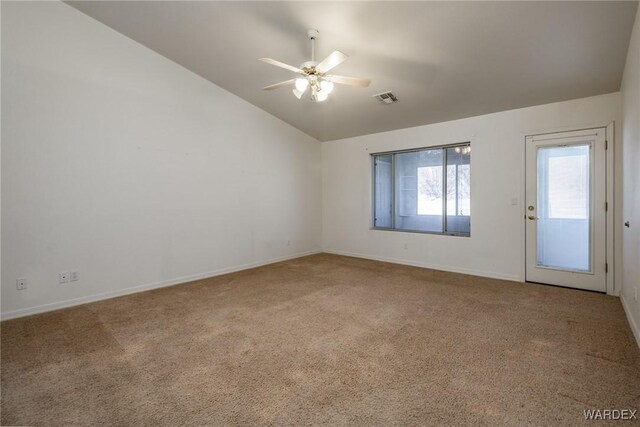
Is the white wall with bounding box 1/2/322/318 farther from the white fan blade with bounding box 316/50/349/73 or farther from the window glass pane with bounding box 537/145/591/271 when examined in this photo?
the window glass pane with bounding box 537/145/591/271

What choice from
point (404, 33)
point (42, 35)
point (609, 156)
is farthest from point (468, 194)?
point (42, 35)

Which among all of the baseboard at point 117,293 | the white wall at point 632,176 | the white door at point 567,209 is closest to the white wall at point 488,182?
the white door at point 567,209

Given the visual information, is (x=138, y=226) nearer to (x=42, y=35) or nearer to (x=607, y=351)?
(x=42, y=35)

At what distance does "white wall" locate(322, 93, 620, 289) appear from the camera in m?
4.07

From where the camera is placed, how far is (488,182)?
4.67m

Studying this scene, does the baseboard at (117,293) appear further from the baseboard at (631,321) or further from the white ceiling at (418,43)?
the baseboard at (631,321)

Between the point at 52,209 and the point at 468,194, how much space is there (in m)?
5.72

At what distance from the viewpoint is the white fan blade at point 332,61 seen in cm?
267

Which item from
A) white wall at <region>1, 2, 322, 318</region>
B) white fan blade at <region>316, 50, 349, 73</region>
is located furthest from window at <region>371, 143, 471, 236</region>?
white fan blade at <region>316, 50, 349, 73</region>

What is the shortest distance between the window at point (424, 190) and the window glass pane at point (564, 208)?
102 centimetres

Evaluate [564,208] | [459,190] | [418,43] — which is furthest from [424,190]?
[418,43]

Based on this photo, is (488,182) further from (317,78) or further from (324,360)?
(324,360)

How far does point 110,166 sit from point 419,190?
493 cm

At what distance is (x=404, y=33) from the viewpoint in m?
3.12
